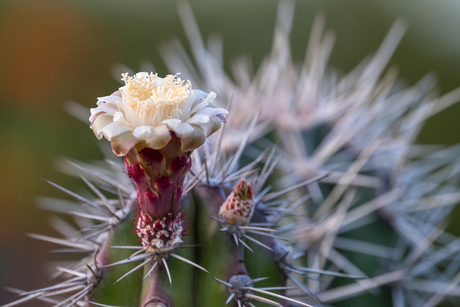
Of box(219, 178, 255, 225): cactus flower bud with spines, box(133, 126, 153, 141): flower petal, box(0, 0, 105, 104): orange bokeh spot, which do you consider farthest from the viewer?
box(0, 0, 105, 104): orange bokeh spot

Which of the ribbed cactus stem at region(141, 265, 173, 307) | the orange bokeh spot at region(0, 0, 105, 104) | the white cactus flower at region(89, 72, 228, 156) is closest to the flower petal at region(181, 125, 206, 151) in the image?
the white cactus flower at region(89, 72, 228, 156)

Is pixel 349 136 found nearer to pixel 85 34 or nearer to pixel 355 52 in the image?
pixel 355 52

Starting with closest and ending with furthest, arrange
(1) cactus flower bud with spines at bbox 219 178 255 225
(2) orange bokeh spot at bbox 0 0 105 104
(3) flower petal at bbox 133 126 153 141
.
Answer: (3) flower petal at bbox 133 126 153 141
(1) cactus flower bud with spines at bbox 219 178 255 225
(2) orange bokeh spot at bbox 0 0 105 104

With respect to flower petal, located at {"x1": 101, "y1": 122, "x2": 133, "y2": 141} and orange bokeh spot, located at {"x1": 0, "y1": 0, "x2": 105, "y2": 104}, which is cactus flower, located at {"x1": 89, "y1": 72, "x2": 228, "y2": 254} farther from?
orange bokeh spot, located at {"x1": 0, "y1": 0, "x2": 105, "y2": 104}

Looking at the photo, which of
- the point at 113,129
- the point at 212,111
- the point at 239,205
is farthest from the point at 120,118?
the point at 239,205

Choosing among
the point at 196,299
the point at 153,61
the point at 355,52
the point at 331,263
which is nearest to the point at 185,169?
the point at 196,299

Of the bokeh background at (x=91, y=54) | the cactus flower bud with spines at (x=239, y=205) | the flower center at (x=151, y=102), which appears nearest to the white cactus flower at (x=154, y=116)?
the flower center at (x=151, y=102)
